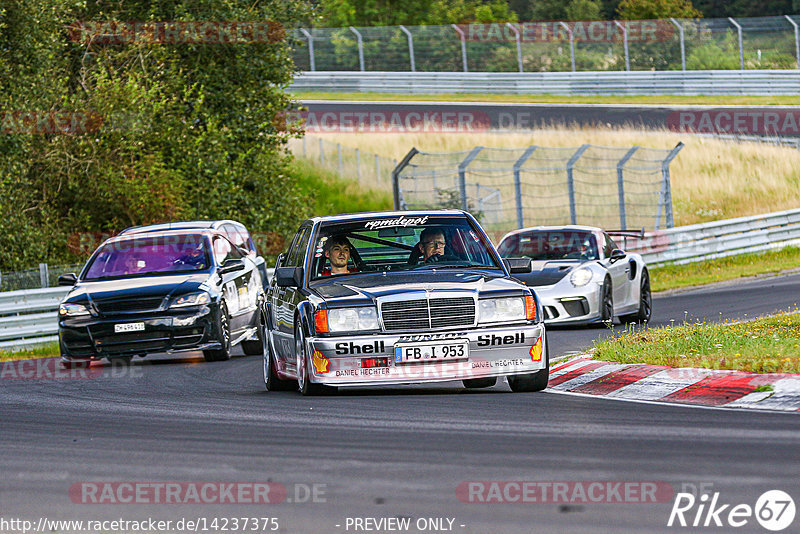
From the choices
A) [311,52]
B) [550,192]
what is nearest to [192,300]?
[550,192]

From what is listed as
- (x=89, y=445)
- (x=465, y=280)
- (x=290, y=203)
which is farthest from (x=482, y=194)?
(x=89, y=445)

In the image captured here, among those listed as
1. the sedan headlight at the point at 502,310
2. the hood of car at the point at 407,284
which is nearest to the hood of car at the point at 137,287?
the hood of car at the point at 407,284

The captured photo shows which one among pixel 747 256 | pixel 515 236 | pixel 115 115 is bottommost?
pixel 747 256

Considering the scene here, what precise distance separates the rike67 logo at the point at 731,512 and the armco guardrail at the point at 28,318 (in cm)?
1647

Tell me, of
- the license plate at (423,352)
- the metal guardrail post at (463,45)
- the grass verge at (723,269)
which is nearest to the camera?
the license plate at (423,352)

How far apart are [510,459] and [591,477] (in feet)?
2.42

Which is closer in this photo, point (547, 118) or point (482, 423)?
point (482, 423)

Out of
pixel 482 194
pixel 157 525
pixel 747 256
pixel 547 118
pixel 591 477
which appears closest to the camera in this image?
pixel 157 525

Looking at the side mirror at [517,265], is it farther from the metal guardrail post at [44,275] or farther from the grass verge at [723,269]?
the grass verge at [723,269]

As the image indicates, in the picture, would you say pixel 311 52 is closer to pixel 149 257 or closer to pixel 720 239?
pixel 720 239

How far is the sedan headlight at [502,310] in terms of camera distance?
34.3 ft

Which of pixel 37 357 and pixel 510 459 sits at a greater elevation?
pixel 510 459

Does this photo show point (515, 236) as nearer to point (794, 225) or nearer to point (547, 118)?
point (794, 225)

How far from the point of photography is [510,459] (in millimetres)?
7398
